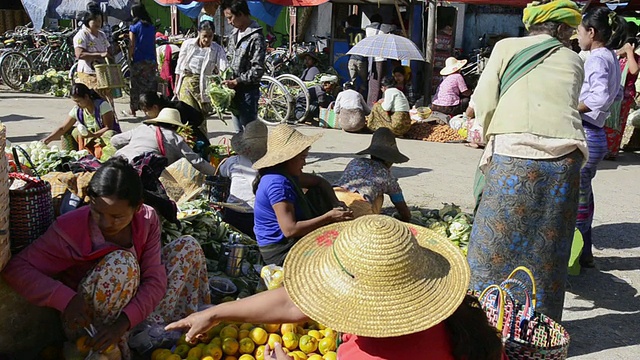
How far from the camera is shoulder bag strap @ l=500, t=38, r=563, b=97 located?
329cm

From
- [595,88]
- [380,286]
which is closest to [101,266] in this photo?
[380,286]

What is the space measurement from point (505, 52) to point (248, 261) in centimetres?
218

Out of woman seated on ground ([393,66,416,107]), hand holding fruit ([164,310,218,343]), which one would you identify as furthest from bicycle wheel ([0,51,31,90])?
hand holding fruit ([164,310,218,343])

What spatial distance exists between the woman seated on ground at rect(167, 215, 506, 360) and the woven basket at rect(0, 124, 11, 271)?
154 centimetres

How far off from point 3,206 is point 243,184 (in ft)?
7.68

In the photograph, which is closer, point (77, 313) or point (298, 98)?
point (77, 313)

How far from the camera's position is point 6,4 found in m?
20.3

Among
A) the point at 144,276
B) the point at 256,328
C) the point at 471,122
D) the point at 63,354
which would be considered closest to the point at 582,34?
the point at 256,328

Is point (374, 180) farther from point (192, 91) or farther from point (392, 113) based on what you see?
point (392, 113)

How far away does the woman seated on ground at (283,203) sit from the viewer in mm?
3703

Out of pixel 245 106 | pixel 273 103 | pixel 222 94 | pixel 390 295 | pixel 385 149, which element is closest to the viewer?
pixel 390 295

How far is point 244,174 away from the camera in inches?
198

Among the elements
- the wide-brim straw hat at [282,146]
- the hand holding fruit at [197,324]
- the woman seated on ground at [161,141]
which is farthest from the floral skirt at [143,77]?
the hand holding fruit at [197,324]

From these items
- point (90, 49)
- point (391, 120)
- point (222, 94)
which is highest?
point (90, 49)
